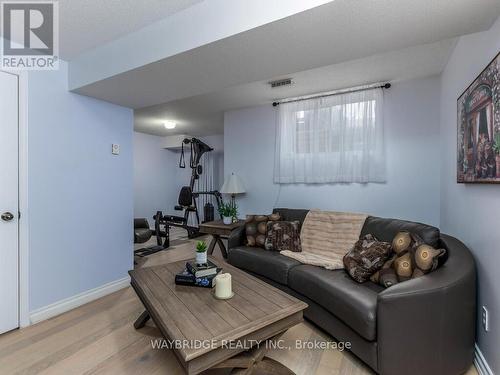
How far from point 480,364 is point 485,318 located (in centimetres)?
29

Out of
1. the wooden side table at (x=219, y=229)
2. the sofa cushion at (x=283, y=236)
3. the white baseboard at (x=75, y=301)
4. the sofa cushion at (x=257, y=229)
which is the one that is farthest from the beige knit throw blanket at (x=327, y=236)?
the white baseboard at (x=75, y=301)

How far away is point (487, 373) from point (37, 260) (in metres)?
3.26

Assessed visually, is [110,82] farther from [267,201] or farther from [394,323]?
[394,323]

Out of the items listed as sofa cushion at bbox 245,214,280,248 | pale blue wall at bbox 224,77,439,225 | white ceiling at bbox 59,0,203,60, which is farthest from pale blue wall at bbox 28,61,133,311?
Result: pale blue wall at bbox 224,77,439,225

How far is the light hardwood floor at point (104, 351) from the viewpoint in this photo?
1594 mm

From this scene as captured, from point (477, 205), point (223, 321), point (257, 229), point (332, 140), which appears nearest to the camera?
point (223, 321)

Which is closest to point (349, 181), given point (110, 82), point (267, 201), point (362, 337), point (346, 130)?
point (346, 130)

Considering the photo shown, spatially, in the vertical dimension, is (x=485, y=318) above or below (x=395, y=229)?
below

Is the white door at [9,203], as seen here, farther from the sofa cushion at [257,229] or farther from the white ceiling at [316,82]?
the sofa cushion at [257,229]

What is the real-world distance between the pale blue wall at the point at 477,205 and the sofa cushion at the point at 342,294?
59cm

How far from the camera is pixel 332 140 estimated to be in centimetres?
321

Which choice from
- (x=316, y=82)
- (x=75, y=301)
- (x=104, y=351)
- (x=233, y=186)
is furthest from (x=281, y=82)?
(x=75, y=301)

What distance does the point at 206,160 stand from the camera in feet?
21.1

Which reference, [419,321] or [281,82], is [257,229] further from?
[419,321]
